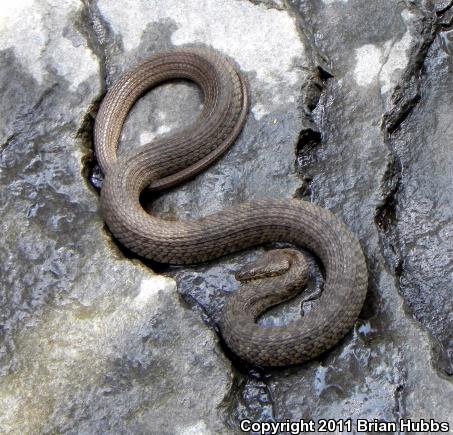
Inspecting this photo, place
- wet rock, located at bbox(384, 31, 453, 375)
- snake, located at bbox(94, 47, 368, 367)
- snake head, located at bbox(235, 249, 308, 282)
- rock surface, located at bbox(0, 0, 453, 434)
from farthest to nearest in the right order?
snake head, located at bbox(235, 249, 308, 282), wet rock, located at bbox(384, 31, 453, 375), snake, located at bbox(94, 47, 368, 367), rock surface, located at bbox(0, 0, 453, 434)

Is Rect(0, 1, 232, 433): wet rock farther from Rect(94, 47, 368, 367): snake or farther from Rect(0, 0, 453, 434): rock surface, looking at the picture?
Rect(94, 47, 368, 367): snake

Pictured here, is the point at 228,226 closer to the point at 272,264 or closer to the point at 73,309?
the point at 272,264

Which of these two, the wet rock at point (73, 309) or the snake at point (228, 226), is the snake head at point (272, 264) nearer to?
the snake at point (228, 226)

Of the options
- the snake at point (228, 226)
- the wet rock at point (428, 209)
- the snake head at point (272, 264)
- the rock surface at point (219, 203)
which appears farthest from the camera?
the snake head at point (272, 264)

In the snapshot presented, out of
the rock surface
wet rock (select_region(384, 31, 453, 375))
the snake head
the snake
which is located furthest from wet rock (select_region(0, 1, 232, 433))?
→ wet rock (select_region(384, 31, 453, 375))

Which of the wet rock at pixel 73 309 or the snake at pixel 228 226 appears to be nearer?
the wet rock at pixel 73 309

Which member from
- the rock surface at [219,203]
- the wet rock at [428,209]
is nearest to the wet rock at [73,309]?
the rock surface at [219,203]

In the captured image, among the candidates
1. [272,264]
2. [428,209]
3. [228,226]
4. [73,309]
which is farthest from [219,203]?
[428,209]
